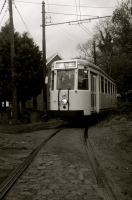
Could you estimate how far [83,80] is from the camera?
1514 centimetres

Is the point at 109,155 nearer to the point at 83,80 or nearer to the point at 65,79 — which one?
the point at 83,80

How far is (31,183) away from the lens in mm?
5512

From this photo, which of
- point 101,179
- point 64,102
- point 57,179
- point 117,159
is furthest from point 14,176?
point 64,102

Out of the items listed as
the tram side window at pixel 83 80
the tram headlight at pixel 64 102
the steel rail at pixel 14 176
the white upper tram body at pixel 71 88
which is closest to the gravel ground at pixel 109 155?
the steel rail at pixel 14 176

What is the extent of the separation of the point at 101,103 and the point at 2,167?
11.8 metres

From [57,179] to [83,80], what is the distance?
9.71 m

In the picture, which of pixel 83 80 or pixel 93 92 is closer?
pixel 83 80

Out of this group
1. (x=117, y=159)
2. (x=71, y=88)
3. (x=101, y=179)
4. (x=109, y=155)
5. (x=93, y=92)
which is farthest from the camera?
(x=93, y=92)

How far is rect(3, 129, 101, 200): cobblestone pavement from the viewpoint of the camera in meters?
4.88

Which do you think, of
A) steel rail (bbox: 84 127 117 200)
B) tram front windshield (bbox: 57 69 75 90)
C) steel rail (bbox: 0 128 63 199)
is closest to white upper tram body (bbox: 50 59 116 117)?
tram front windshield (bbox: 57 69 75 90)

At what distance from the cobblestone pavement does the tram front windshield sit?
6717mm

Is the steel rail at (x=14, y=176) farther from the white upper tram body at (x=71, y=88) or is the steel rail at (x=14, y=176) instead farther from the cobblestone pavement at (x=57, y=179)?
the white upper tram body at (x=71, y=88)

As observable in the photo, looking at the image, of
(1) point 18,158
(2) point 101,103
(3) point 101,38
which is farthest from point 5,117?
(3) point 101,38

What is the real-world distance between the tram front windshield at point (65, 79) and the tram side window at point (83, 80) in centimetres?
30
